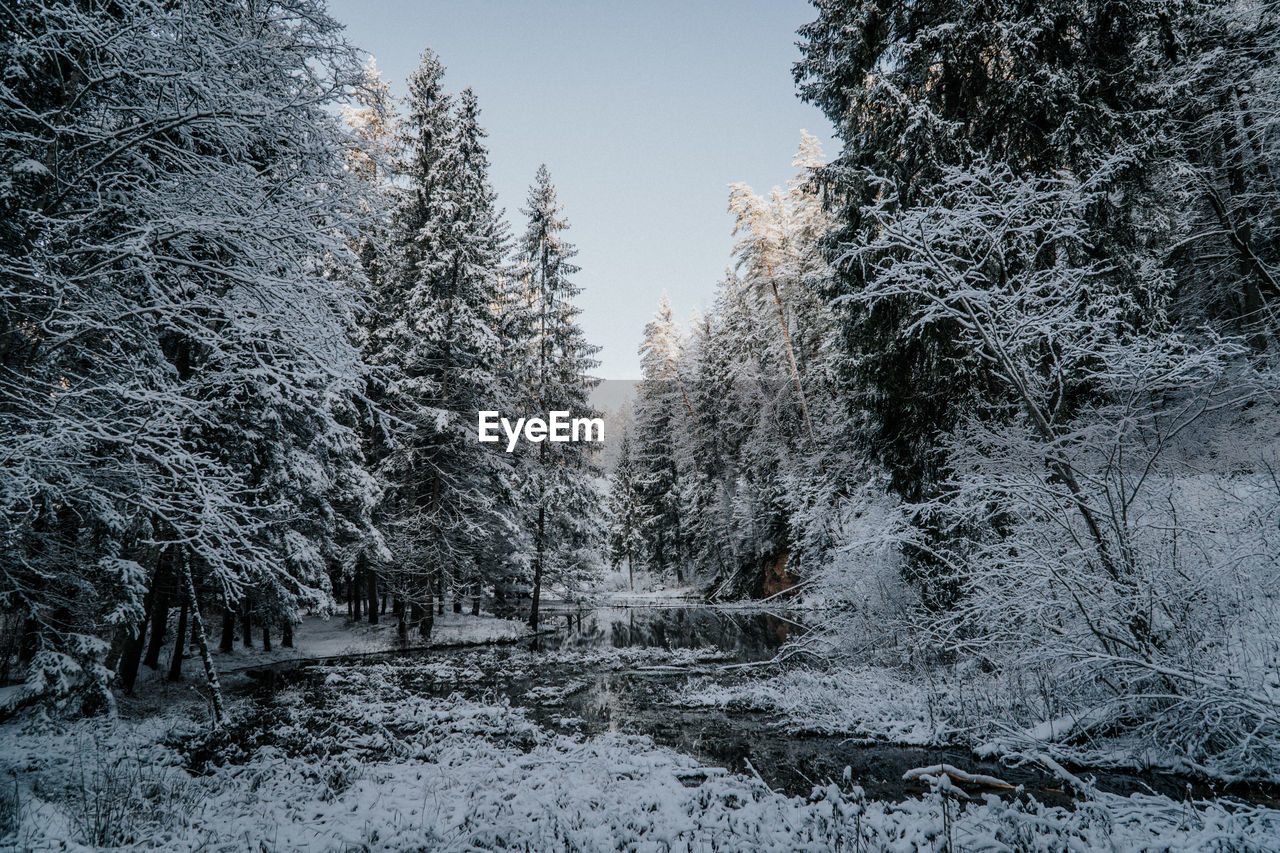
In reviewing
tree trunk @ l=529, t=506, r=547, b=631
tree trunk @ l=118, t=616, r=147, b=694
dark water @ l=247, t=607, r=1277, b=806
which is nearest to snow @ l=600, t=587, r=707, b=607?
dark water @ l=247, t=607, r=1277, b=806

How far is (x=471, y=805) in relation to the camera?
5.50 m

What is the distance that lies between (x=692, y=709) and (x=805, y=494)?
362 inches

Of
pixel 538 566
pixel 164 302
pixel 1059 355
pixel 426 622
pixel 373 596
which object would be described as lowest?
pixel 426 622

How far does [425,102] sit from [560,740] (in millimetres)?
21338

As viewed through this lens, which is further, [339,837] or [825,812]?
[825,812]

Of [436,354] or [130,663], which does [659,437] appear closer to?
[436,354]

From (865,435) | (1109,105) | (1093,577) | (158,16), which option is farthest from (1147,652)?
(158,16)

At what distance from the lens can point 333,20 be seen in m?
6.89

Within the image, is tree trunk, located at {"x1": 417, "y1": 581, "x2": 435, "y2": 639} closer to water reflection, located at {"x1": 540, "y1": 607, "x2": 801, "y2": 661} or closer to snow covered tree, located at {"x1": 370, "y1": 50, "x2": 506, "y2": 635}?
snow covered tree, located at {"x1": 370, "y1": 50, "x2": 506, "y2": 635}

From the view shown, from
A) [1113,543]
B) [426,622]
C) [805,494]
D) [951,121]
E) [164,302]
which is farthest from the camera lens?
[426,622]

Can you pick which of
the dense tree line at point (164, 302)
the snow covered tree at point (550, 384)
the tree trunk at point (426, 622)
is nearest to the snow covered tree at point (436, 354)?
the tree trunk at point (426, 622)

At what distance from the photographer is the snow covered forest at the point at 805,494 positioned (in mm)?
4723

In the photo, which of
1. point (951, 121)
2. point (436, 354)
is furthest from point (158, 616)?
point (951, 121)

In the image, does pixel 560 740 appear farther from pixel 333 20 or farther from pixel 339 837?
pixel 333 20
